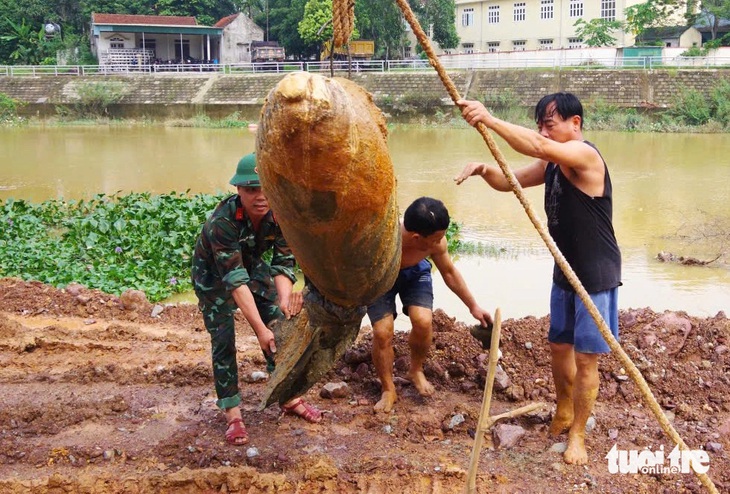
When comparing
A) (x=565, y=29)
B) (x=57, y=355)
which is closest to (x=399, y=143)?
(x=57, y=355)

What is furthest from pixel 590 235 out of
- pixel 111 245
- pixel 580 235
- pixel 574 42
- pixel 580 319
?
pixel 574 42

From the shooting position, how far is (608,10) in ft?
114

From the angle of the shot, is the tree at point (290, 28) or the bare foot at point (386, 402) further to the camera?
the tree at point (290, 28)

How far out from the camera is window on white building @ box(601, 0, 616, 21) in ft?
113

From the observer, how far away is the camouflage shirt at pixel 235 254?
3.54 m

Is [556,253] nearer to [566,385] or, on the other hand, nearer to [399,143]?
[566,385]

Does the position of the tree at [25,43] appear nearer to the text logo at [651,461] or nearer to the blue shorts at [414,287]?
the blue shorts at [414,287]

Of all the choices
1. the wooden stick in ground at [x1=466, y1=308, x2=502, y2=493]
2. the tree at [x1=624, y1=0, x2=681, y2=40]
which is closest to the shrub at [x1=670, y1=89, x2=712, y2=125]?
the tree at [x1=624, y1=0, x2=681, y2=40]

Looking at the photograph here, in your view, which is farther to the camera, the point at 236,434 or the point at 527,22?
the point at 527,22

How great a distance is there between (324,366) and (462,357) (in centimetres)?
148

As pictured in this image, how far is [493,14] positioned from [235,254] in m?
37.4

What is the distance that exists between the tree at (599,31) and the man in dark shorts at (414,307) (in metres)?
31.5

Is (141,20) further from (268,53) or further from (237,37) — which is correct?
(268,53)

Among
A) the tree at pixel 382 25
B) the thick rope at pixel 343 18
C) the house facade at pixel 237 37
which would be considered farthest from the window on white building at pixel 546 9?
the thick rope at pixel 343 18
